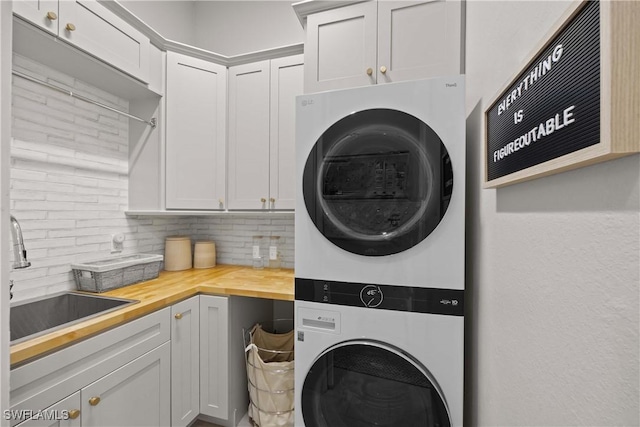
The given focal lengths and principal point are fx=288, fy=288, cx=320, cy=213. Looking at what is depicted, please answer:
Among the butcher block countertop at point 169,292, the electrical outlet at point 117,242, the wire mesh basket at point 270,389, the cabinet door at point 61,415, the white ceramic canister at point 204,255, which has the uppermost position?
the electrical outlet at point 117,242

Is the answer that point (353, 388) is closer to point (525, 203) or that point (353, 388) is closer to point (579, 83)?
point (525, 203)

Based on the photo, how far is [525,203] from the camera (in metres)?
0.60

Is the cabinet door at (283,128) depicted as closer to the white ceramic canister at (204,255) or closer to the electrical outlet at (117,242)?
the white ceramic canister at (204,255)

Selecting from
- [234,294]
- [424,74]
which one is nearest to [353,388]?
[234,294]

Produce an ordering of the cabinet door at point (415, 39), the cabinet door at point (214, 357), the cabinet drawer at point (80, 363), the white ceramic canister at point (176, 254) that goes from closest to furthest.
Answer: the cabinet drawer at point (80, 363)
the cabinet door at point (415, 39)
the cabinet door at point (214, 357)
the white ceramic canister at point (176, 254)

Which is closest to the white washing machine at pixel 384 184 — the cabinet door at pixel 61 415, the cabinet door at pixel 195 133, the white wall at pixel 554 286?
the white wall at pixel 554 286

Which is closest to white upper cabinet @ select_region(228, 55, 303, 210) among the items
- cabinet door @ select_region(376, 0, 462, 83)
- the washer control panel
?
cabinet door @ select_region(376, 0, 462, 83)

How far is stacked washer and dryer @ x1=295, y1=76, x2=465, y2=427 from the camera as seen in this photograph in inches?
41.6

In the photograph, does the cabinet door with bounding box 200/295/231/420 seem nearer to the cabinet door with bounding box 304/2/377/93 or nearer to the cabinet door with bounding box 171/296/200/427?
the cabinet door with bounding box 171/296/200/427

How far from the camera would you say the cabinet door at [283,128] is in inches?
79.4

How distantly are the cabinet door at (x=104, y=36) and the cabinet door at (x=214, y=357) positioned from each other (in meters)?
1.48

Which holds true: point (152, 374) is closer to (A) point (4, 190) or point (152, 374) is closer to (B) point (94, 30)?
(A) point (4, 190)

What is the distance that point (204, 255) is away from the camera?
2453 mm

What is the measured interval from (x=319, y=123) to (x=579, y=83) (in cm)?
95
